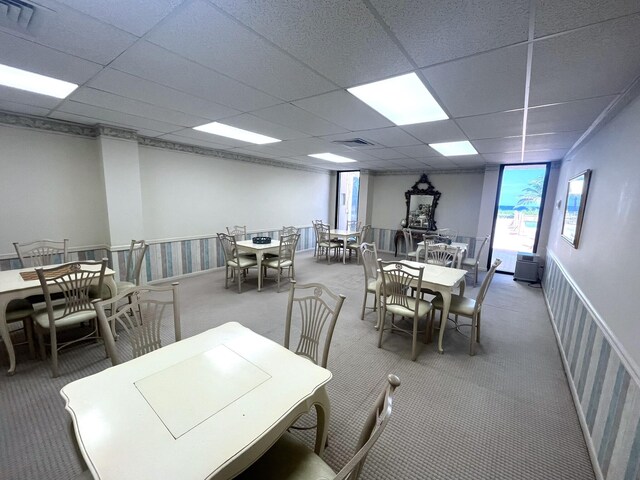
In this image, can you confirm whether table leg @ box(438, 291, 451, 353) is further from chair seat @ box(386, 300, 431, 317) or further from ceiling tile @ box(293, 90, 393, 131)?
ceiling tile @ box(293, 90, 393, 131)

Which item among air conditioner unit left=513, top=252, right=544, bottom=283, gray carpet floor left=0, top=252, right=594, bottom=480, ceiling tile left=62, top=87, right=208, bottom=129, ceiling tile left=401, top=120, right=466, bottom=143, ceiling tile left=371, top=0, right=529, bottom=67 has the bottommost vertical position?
gray carpet floor left=0, top=252, right=594, bottom=480

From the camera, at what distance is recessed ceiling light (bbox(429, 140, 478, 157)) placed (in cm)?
378

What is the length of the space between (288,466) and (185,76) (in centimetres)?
243

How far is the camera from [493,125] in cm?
278

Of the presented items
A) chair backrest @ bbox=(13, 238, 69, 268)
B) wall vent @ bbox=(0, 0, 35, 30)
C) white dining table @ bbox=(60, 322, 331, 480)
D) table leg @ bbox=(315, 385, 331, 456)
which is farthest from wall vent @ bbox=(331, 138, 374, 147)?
chair backrest @ bbox=(13, 238, 69, 268)

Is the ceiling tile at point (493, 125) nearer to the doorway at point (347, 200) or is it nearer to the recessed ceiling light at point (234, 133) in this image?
the recessed ceiling light at point (234, 133)

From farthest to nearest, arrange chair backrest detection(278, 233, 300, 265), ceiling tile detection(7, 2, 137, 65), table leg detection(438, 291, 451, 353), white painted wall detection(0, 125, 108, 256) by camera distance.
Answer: chair backrest detection(278, 233, 300, 265) < white painted wall detection(0, 125, 108, 256) < table leg detection(438, 291, 451, 353) < ceiling tile detection(7, 2, 137, 65)

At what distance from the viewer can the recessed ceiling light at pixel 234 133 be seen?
336cm

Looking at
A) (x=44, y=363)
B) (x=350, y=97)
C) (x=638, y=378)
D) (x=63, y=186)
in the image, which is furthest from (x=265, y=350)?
(x=63, y=186)

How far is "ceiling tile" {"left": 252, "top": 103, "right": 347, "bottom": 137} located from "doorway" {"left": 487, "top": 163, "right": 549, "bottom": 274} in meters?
4.35

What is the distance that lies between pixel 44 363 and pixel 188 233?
9.24ft

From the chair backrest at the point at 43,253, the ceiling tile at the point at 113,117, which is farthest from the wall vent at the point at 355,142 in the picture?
the chair backrest at the point at 43,253

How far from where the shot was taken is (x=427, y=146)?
394 cm

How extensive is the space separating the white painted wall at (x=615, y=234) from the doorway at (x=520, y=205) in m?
3.07
